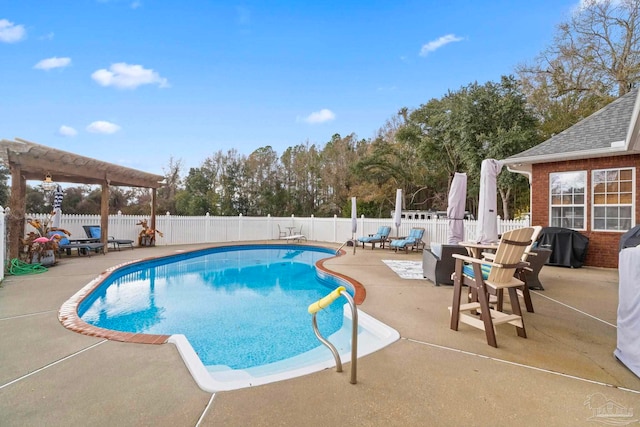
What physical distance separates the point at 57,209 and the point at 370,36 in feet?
40.4

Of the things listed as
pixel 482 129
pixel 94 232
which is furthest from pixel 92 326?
pixel 482 129

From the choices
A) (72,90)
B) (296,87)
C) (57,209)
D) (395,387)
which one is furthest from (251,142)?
(395,387)

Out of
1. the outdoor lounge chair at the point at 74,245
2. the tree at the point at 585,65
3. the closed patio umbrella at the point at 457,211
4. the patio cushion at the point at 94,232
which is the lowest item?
the outdoor lounge chair at the point at 74,245

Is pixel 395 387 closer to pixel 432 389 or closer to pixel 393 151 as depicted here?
pixel 432 389

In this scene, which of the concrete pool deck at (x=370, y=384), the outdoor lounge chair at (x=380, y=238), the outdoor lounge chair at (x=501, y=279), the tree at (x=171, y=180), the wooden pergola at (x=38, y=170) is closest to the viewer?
the concrete pool deck at (x=370, y=384)

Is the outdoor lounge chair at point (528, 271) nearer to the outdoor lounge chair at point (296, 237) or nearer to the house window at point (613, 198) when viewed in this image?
the house window at point (613, 198)

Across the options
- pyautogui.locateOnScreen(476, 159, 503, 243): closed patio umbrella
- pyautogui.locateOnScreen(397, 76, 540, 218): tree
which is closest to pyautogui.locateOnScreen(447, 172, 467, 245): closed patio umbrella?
pyautogui.locateOnScreen(476, 159, 503, 243): closed patio umbrella

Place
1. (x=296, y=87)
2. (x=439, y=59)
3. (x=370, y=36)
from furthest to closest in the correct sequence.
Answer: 1. (x=296, y=87)
2. (x=439, y=59)
3. (x=370, y=36)

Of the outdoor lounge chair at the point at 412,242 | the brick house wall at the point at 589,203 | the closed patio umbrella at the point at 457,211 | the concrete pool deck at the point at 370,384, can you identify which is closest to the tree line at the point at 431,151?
the brick house wall at the point at 589,203

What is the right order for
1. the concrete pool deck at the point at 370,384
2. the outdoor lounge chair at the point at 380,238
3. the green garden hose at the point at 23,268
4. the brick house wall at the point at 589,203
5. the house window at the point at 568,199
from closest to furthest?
the concrete pool deck at the point at 370,384 < the green garden hose at the point at 23,268 < the brick house wall at the point at 589,203 < the house window at the point at 568,199 < the outdoor lounge chair at the point at 380,238

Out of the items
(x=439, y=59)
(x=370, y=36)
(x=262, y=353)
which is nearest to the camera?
(x=262, y=353)

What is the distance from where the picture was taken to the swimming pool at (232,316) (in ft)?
9.91

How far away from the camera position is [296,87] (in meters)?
13.8

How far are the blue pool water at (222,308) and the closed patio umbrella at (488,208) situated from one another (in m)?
2.54
